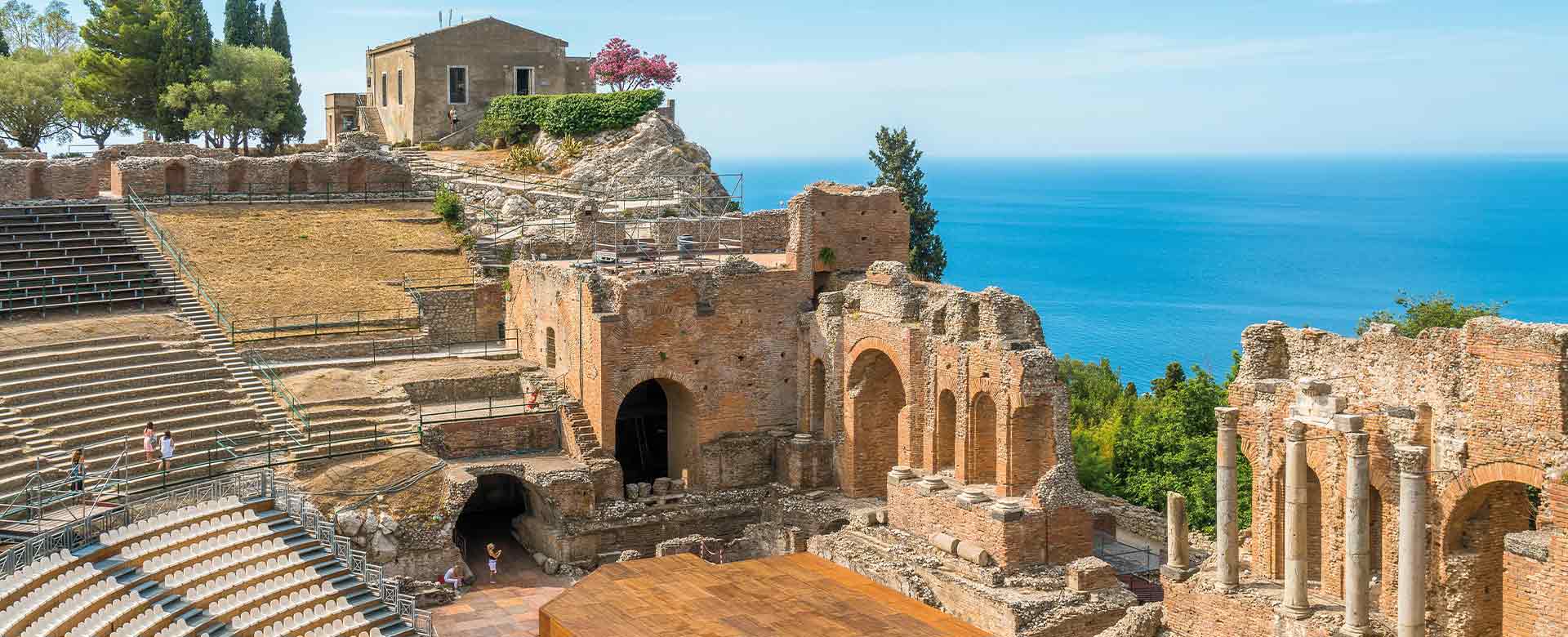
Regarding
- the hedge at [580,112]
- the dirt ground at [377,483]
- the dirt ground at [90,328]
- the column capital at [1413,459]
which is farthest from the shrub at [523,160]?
the column capital at [1413,459]

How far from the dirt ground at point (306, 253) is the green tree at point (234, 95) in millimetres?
9224

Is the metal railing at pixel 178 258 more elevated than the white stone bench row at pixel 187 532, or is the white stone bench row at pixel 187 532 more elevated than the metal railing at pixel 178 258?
the metal railing at pixel 178 258

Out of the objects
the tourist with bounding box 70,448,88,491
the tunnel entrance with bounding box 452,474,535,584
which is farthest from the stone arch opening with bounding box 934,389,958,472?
the tourist with bounding box 70,448,88,491

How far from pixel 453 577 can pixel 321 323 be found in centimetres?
1032

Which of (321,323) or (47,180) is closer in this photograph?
(321,323)

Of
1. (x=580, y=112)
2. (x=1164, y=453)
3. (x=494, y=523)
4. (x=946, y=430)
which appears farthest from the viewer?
(x=580, y=112)

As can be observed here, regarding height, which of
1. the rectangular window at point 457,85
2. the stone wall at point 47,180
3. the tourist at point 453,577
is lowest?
the tourist at point 453,577

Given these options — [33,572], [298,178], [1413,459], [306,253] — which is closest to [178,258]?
[306,253]

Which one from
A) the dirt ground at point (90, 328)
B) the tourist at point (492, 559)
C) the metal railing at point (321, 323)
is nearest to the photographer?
the tourist at point (492, 559)

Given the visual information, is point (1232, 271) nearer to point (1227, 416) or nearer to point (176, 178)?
point (176, 178)

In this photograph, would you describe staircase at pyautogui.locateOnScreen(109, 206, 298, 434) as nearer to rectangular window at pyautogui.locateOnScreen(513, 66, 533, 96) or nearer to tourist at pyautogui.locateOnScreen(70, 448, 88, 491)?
tourist at pyautogui.locateOnScreen(70, 448, 88, 491)

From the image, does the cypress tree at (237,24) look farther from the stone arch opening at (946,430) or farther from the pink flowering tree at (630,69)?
the stone arch opening at (946,430)

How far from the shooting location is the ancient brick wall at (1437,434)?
2225 centimetres

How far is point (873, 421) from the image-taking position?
3681 cm
